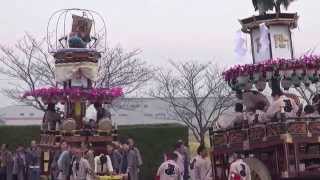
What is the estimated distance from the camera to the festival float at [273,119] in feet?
39.6

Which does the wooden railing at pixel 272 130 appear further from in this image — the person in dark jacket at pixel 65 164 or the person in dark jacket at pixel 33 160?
the person in dark jacket at pixel 33 160

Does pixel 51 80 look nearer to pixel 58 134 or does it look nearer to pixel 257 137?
pixel 58 134

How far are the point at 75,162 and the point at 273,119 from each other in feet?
19.3

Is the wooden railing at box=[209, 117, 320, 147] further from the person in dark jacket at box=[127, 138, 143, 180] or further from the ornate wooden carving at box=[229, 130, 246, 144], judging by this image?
the person in dark jacket at box=[127, 138, 143, 180]

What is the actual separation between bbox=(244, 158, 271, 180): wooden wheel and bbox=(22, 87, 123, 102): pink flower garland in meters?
Answer: 8.52

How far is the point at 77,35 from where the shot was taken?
21453mm

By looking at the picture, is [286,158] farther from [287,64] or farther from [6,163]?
[6,163]

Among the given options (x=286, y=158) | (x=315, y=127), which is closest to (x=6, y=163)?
(x=286, y=158)

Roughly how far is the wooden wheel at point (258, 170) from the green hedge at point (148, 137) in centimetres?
1115

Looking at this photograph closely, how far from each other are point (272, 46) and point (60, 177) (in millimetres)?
7873

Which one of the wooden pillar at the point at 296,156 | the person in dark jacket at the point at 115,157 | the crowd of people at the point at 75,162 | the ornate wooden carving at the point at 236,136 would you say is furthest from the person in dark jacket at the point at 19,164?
the wooden pillar at the point at 296,156

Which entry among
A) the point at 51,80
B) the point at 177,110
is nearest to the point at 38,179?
the point at 51,80

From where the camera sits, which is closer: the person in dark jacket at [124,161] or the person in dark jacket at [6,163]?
the person in dark jacket at [124,161]

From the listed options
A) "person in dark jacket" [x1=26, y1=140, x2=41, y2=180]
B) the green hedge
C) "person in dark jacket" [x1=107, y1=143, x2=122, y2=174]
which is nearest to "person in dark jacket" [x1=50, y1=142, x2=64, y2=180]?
"person in dark jacket" [x1=26, y1=140, x2=41, y2=180]
